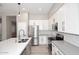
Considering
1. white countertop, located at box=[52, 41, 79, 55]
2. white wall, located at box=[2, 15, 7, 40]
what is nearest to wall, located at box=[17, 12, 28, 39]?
white wall, located at box=[2, 15, 7, 40]

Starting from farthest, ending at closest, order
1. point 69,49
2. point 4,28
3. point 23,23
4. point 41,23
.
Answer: point 41,23, point 4,28, point 23,23, point 69,49

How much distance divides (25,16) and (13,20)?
268 cm

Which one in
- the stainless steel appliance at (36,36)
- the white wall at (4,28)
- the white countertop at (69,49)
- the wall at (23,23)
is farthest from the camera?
the white wall at (4,28)

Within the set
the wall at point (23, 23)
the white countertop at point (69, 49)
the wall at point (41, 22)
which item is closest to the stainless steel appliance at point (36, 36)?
the wall at point (41, 22)

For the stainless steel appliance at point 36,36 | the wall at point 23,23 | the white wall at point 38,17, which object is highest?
the white wall at point 38,17

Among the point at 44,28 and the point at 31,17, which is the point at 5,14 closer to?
the point at 31,17

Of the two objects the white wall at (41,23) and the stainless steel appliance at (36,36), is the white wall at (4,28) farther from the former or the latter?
the stainless steel appliance at (36,36)

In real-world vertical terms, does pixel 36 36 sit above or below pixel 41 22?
below

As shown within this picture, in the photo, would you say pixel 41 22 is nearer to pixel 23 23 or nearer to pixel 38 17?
pixel 38 17

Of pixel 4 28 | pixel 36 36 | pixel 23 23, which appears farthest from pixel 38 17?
pixel 4 28

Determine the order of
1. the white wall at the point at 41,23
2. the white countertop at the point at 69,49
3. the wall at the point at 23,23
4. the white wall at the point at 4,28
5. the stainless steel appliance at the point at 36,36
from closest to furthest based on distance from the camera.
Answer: the white countertop at the point at 69,49 → the wall at the point at 23,23 → the stainless steel appliance at the point at 36,36 → the white wall at the point at 4,28 → the white wall at the point at 41,23

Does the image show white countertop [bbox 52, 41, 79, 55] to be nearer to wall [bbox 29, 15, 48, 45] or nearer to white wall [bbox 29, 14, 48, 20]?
wall [bbox 29, 15, 48, 45]

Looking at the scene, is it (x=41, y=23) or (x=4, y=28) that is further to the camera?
(x=41, y=23)

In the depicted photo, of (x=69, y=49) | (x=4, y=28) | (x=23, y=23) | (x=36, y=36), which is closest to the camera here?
(x=69, y=49)
